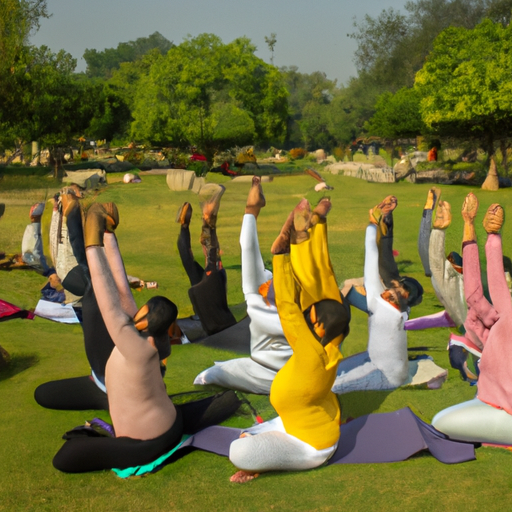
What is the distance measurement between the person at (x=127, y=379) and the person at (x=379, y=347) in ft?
5.53

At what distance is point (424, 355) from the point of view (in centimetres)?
592

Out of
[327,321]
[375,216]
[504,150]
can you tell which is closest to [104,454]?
[327,321]

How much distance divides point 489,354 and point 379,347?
99 cm

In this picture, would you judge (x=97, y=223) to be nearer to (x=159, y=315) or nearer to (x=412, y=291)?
(x=159, y=315)

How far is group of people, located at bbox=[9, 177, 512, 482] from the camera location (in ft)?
13.0

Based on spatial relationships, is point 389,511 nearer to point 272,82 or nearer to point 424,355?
point 424,355

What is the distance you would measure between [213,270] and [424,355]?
7.60ft

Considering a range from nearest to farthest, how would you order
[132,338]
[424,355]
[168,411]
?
[132,338] < [168,411] < [424,355]

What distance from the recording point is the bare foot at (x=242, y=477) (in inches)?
156

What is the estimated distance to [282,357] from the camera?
5.11m

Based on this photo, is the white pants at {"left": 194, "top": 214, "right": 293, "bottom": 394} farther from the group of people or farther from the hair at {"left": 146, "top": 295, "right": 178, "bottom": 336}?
the hair at {"left": 146, "top": 295, "right": 178, "bottom": 336}

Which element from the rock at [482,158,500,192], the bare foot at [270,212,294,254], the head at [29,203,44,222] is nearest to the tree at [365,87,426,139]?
the rock at [482,158,500,192]

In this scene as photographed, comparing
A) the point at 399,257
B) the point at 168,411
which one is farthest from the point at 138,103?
the point at 168,411

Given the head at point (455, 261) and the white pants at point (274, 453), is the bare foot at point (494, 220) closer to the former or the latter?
the head at point (455, 261)
